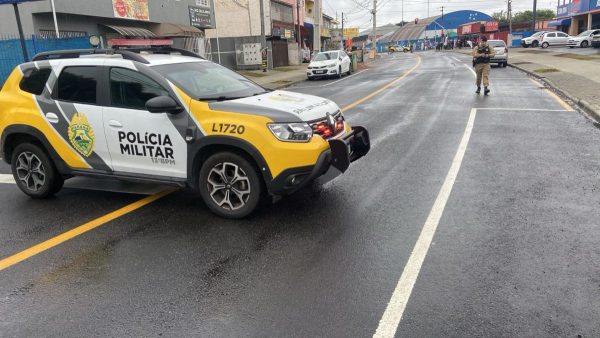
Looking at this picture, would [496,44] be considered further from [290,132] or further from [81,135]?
[81,135]

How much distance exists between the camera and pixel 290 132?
4.90 metres

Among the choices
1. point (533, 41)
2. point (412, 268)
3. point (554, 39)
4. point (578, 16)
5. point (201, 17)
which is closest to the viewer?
point (412, 268)

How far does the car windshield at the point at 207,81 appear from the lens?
17.6 feet

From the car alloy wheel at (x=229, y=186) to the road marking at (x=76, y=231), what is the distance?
116 cm

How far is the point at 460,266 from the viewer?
3998 mm

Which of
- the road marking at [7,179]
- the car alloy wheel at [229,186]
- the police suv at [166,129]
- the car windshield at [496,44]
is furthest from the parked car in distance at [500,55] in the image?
the road marking at [7,179]

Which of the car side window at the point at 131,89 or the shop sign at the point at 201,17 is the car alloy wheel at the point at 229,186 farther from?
the shop sign at the point at 201,17

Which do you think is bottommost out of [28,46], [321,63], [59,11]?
[321,63]

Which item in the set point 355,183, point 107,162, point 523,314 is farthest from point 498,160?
point 107,162

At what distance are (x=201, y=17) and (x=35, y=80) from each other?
26716 millimetres

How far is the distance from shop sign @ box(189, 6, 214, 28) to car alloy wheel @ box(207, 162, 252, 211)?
26.8m

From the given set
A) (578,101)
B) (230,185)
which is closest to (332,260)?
(230,185)

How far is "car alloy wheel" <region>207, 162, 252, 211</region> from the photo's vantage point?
201 inches

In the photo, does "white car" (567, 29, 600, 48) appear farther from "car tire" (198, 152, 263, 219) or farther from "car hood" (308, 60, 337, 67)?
"car tire" (198, 152, 263, 219)
